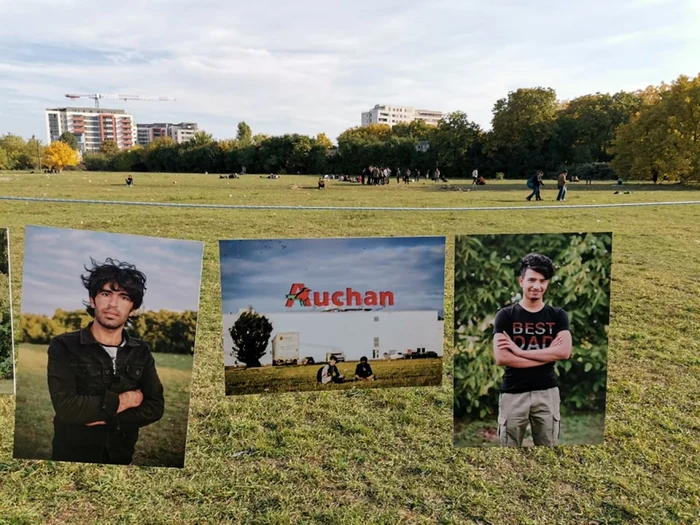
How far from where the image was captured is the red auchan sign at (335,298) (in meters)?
3.31

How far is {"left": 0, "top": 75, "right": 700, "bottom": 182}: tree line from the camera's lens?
30844mm

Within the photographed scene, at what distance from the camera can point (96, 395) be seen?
10.1ft

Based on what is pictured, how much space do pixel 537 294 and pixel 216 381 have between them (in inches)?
116

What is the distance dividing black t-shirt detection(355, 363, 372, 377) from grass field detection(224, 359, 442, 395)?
3 centimetres

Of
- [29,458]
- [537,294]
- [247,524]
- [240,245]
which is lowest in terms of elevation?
[247,524]

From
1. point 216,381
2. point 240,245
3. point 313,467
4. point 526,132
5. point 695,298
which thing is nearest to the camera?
Result: point 240,245

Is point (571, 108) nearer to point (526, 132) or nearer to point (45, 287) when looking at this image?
point (526, 132)

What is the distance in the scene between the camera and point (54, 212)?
619 inches

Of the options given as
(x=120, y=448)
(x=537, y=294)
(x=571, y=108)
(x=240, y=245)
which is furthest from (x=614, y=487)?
(x=571, y=108)

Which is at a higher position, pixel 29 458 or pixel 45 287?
pixel 45 287

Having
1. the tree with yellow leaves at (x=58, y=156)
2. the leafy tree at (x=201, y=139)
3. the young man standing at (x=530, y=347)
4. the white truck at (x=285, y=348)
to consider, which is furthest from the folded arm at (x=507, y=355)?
the tree with yellow leaves at (x=58, y=156)

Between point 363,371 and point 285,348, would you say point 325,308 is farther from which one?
point 363,371

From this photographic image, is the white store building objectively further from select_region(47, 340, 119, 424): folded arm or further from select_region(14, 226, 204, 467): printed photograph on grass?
select_region(47, 340, 119, 424): folded arm

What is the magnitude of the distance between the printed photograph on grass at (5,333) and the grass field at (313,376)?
57.9 inches
